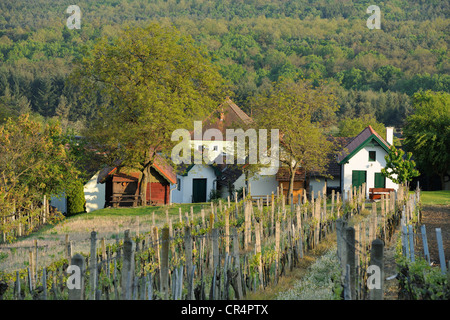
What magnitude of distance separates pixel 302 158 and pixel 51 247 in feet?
69.2

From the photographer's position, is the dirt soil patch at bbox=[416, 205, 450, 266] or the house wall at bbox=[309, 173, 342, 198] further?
the house wall at bbox=[309, 173, 342, 198]

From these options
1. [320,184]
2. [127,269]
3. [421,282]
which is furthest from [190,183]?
[127,269]

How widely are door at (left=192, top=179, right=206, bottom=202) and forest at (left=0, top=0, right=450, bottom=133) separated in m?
24.1

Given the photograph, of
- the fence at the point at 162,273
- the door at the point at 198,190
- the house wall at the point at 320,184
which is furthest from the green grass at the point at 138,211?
the fence at the point at 162,273

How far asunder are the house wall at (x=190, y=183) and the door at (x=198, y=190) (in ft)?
0.77

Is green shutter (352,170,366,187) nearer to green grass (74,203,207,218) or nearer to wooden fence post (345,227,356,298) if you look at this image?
green grass (74,203,207,218)

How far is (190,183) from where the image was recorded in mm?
44469

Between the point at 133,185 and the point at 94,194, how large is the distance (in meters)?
2.81

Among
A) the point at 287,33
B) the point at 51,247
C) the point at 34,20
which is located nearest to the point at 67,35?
the point at 34,20

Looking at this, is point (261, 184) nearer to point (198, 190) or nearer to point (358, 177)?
point (198, 190)

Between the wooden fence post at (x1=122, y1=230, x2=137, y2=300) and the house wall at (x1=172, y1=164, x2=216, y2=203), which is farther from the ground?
the house wall at (x1=172, y1=164, x2=216, y2=203)

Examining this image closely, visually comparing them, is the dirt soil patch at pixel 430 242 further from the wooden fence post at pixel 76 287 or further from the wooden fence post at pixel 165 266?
the wooden fence post at pixel 76 287

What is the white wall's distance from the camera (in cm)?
4097

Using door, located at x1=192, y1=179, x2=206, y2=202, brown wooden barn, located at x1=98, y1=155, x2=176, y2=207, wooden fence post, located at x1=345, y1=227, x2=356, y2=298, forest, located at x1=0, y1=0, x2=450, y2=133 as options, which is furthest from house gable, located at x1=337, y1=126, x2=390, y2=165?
forest, located at x1=0, y1=0, x2=450, y2=133
